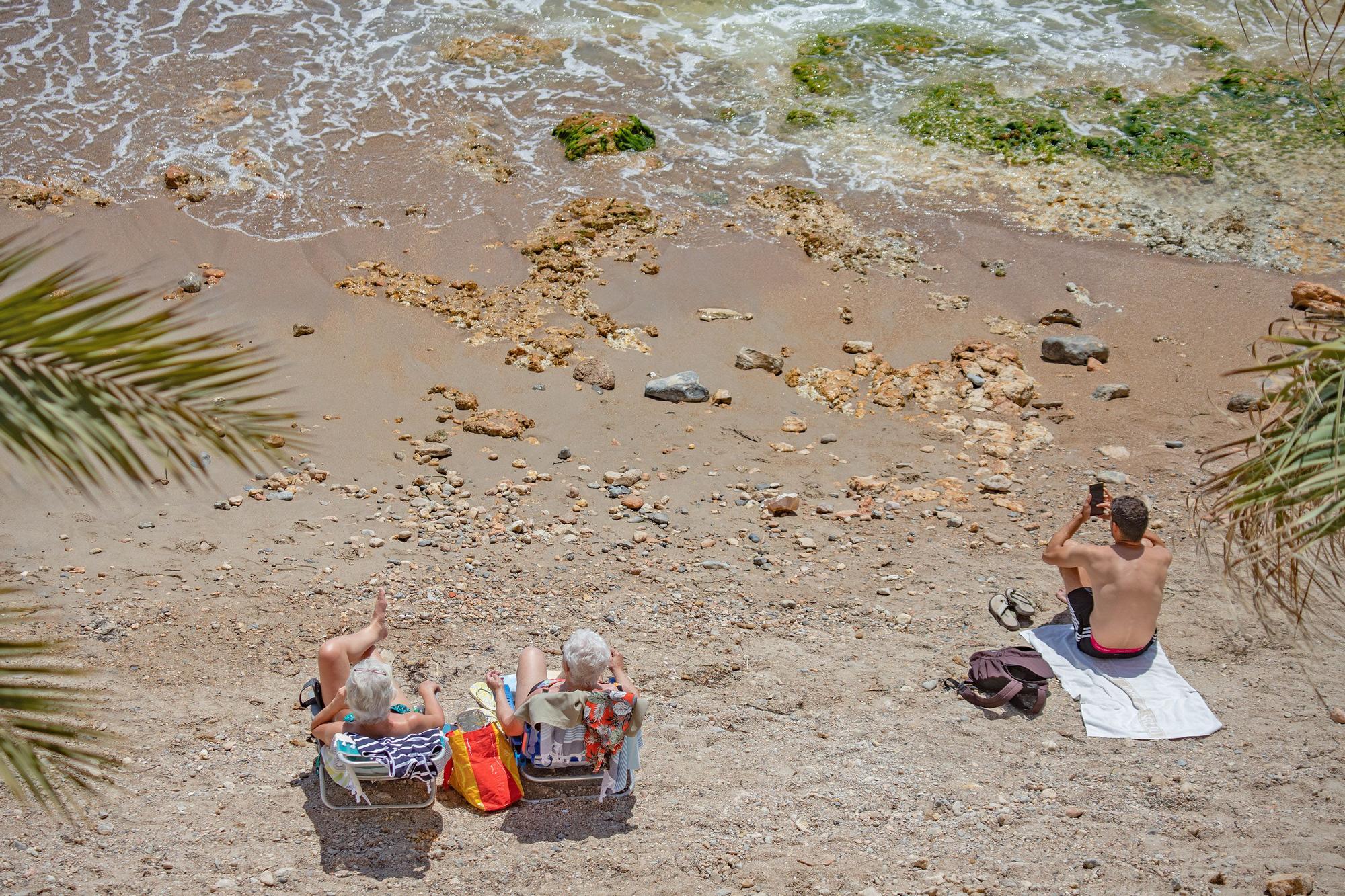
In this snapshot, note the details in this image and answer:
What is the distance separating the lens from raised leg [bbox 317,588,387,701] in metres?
4.40

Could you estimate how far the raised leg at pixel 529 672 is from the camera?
14.8 feet

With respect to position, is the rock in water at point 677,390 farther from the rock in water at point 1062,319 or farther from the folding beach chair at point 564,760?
the folding beach chair at point 564,760

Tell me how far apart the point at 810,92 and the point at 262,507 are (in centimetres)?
773

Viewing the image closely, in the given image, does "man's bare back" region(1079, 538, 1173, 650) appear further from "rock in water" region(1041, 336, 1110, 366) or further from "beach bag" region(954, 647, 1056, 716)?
"rock in water" region(1041, 336, 1110, 366)

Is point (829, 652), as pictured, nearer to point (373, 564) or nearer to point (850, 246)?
point (373, 564)

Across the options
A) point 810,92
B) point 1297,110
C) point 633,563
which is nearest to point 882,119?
point 810,92

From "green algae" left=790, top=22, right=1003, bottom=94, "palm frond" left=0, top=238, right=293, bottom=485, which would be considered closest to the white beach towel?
"palm frond" left=0, top=238, right=293, bottom=485

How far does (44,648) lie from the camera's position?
2.68 m

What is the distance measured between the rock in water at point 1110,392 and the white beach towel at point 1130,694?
2.58 meters

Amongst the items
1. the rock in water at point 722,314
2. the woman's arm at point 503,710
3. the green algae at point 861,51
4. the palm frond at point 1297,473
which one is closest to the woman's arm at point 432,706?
the woman's arm at point 503,710

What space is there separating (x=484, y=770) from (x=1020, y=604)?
282cm

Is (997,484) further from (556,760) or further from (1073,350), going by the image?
(556,760)

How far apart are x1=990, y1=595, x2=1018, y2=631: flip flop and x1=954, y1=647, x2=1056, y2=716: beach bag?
29cm

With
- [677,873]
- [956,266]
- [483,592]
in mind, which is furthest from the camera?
[956,266]
